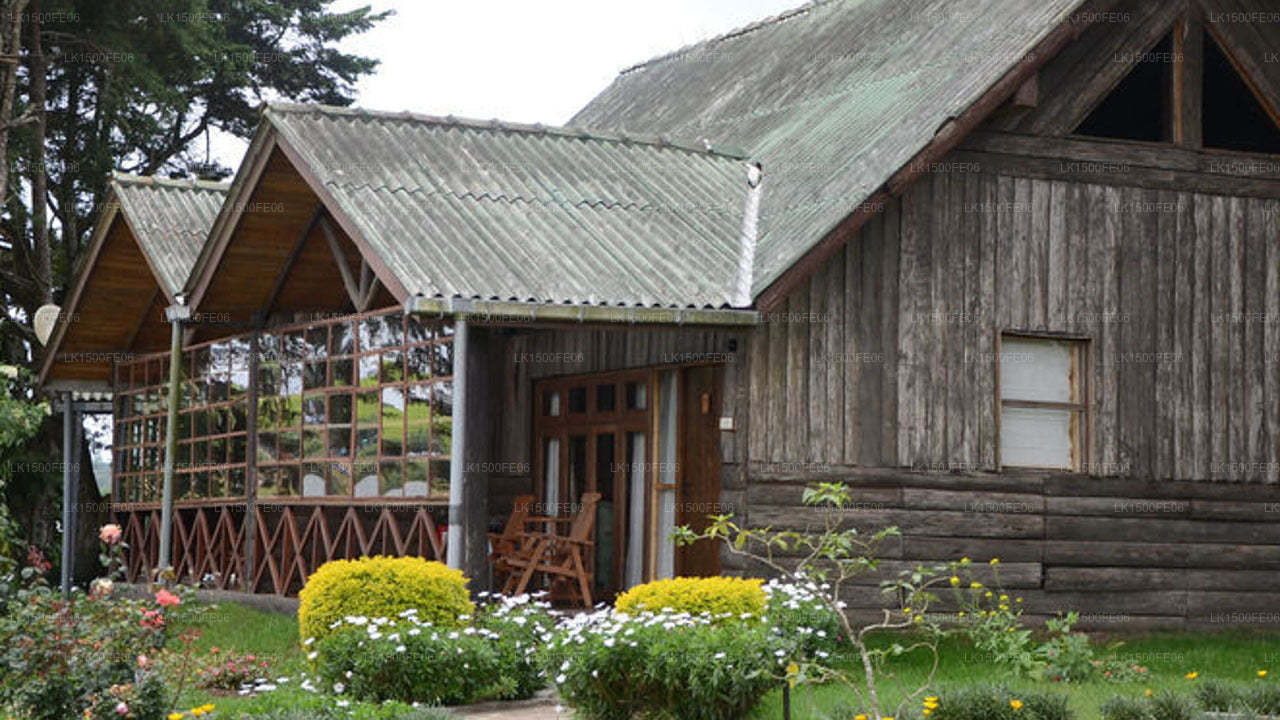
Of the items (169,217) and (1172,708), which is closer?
(1172,708)

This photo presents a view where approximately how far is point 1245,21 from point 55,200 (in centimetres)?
1939

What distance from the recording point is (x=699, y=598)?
39.2 ft

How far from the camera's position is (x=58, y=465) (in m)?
27.3

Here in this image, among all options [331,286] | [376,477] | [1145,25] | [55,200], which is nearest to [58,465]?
[55,200]

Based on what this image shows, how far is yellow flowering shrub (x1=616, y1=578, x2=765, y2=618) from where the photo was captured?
39.1 ft

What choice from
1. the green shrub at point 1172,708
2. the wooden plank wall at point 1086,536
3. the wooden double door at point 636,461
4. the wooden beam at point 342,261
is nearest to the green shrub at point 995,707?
the green shrub at point 1172,708

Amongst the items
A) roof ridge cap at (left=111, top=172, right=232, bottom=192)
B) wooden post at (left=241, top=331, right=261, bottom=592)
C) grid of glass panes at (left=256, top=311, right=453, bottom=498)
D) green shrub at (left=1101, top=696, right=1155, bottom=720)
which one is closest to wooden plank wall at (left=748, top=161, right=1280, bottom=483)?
grid of glass panes at (left=256, top=311, right=453, bottom=498)

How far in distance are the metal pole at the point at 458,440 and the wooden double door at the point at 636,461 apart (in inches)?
104

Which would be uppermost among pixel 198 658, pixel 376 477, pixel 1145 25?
pixel 1145 25

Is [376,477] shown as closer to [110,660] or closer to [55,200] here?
[110,660]

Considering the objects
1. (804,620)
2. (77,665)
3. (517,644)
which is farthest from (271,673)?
(804,620)

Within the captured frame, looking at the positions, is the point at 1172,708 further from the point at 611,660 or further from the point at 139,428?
the point at 139,428

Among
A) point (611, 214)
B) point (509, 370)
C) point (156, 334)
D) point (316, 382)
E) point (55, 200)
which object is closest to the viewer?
point (611, 214)

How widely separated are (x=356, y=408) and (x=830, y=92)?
19.3 feet
